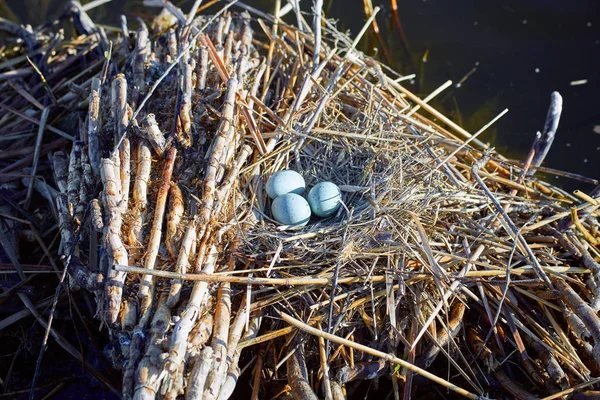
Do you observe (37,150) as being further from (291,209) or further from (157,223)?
(291,209)

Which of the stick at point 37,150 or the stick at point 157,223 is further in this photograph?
the stick at point 37,150

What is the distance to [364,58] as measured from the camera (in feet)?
10.6

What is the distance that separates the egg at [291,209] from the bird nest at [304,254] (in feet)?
0.18

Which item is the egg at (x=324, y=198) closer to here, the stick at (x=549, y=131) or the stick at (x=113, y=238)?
the stick at (x=113, y=238)

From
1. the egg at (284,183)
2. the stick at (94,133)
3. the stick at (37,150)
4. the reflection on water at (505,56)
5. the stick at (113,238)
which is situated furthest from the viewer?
the reflection on water at (505,56)

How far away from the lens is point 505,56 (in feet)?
13.3

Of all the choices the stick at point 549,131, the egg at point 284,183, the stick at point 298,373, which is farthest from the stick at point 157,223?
the stick at point 549,131

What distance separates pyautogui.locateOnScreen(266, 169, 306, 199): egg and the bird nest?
0.10m

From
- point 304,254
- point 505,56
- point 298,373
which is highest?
point 505,56

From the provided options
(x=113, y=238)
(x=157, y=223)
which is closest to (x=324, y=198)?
(x=157, y=223)

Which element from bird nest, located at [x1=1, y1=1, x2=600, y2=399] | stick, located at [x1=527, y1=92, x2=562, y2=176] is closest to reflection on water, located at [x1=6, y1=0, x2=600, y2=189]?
stick, located at [x1=527, y1=92, x2=562, y2=176]

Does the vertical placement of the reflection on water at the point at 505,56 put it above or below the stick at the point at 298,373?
above

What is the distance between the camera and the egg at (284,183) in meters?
2.59

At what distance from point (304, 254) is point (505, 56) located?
2.66 m
